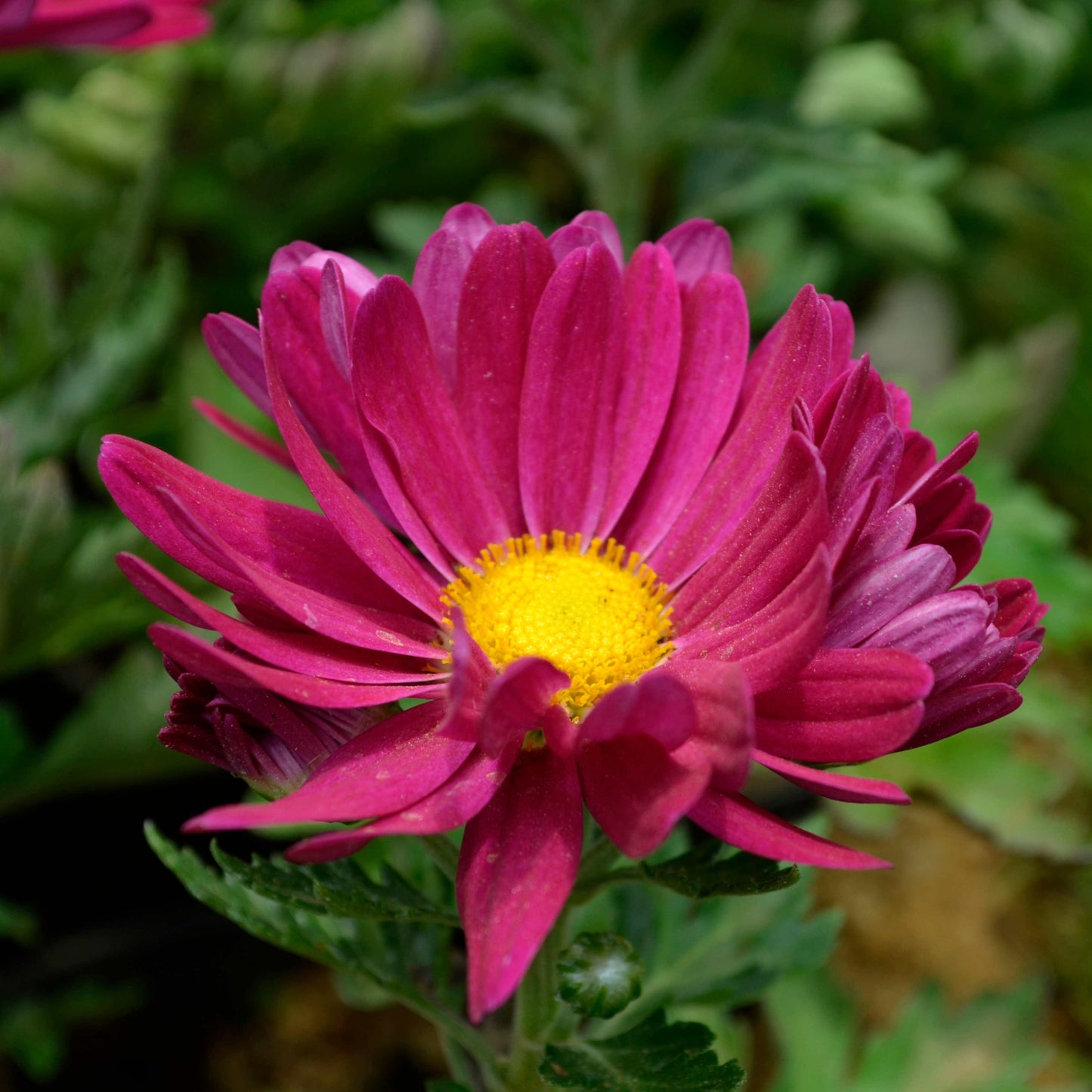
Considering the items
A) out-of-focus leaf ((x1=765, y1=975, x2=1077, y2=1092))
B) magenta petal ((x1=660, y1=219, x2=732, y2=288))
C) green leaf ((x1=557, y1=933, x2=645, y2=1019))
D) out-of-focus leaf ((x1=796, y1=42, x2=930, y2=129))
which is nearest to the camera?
green leaf ((x1=557, y1=933, x2=645, y2=1019))

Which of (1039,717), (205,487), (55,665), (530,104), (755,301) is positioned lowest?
(1039,717)

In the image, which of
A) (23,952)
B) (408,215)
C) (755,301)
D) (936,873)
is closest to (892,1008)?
(936,873)

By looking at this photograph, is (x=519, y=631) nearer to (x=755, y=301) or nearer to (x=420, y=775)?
(x=420, y=775)

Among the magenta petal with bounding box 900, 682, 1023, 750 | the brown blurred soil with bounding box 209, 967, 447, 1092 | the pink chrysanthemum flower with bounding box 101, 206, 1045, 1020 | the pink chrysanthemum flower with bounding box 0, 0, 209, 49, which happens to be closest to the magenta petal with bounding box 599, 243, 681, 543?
the pink chrysanthemum flower with bounding box 101, 206, 1045, 1020

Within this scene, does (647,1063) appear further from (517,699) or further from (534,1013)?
(517,699)

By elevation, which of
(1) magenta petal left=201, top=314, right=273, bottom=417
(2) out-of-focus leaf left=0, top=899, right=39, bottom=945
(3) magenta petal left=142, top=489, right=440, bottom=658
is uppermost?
(1) magenta petal left=201, top=314, right=273, bottom=417

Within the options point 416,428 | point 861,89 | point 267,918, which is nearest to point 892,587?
point 416,428

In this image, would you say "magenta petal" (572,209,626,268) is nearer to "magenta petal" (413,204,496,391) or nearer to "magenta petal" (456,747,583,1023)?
"magenta petal" (413,204,496,391)
